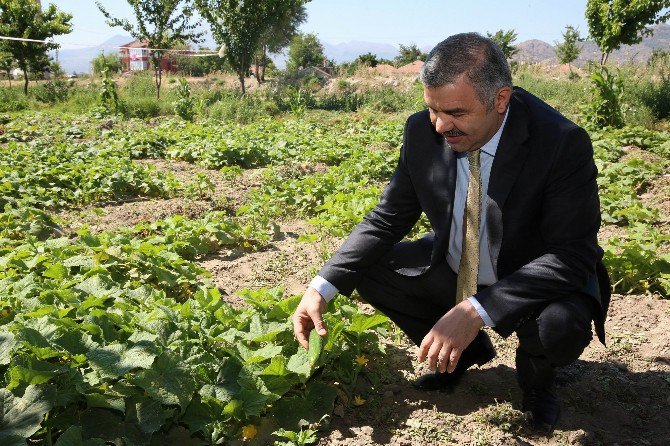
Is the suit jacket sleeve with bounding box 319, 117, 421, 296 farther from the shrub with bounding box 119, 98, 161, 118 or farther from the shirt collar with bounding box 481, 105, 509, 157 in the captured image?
the shrub with bounding box 119, 98, 161, 118

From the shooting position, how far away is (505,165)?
2238 millimetres

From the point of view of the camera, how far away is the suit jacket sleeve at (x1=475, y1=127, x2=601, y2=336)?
2.11 meters

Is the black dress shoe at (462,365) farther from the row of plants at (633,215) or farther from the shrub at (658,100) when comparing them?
the shrub at (658,100)

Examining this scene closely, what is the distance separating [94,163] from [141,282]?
13.7 feet

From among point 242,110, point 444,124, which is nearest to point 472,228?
point 444,124

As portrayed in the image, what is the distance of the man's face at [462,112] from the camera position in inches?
81.7

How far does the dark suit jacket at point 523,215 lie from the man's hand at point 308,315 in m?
0.11

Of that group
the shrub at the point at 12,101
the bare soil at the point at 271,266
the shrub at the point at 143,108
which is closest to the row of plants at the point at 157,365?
the bare soil at the point at 271,266

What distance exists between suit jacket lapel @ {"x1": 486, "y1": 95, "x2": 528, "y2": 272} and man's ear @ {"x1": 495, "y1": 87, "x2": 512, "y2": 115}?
100 millimetres

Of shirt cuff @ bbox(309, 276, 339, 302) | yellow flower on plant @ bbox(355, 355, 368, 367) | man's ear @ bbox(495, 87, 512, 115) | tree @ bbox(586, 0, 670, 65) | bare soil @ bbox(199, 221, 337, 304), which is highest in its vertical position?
tree @ bbox(586, 0, 670, 65)

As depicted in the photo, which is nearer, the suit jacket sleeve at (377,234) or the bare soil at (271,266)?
the suit jacket sleeve at (377,234)

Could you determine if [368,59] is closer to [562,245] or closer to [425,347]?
[562,245]

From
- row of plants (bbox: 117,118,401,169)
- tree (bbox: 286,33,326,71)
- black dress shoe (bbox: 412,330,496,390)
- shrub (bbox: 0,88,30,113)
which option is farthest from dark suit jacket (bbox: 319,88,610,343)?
tree (bbox: 286,33,326,71)

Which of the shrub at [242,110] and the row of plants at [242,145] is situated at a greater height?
the shrub at [242,110]
